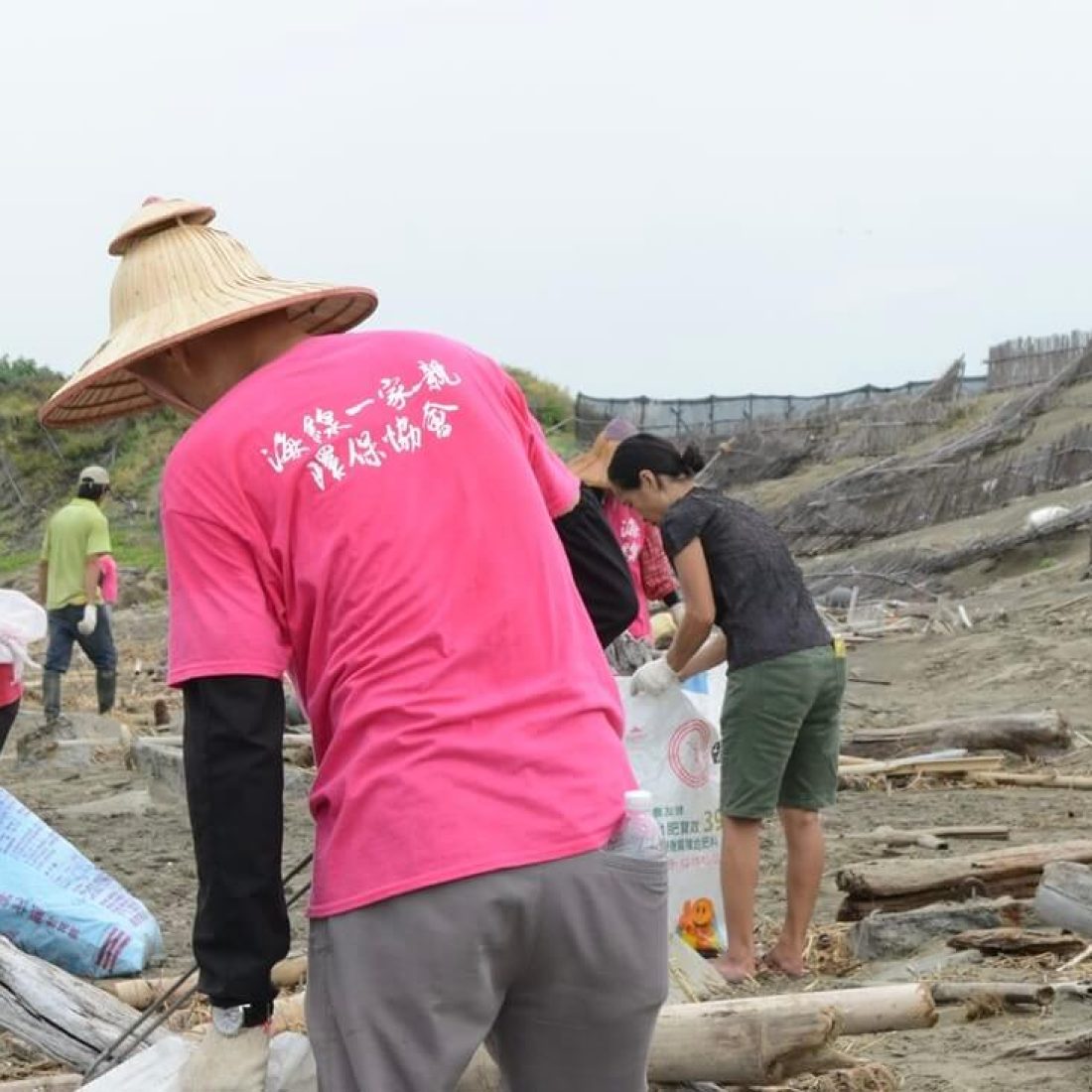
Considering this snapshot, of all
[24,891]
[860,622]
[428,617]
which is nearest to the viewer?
[428,617]

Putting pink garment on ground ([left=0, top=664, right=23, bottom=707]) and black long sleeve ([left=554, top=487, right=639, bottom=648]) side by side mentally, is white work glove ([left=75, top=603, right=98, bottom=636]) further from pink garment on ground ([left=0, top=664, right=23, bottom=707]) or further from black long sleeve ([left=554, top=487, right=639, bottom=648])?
black long sleeve ([left=554, top=487, right=639, bottom=648])

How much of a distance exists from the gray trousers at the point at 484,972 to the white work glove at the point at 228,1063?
0.08 m

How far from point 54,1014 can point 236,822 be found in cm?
200

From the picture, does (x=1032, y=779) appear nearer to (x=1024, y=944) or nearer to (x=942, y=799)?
(x=942, y=799)

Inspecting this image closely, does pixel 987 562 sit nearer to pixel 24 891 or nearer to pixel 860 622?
pixel 860 622

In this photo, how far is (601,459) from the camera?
21.6ft

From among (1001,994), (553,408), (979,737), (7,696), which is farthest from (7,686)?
(553,408)

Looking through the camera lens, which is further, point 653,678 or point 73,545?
point 73,545

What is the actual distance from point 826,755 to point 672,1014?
7.31 feet

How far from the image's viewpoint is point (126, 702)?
14.8 meters

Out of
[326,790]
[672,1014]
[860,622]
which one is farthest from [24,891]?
[860,622]

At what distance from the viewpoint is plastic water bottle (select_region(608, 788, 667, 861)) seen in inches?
89.1

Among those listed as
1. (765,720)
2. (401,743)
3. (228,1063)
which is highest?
(401,743)

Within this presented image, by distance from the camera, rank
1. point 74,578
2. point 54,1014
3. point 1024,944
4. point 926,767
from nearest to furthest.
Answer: point 54,1014
point 1024,944
point 926,767
point 74,578
